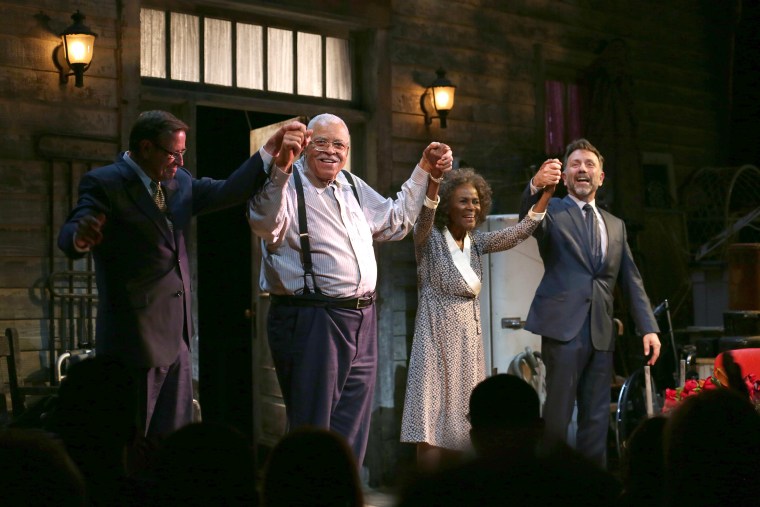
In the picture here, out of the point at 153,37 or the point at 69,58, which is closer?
the point at 69,58

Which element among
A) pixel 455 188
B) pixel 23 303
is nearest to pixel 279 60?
pixel 455 188

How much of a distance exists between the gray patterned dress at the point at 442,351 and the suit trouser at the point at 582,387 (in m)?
0.41

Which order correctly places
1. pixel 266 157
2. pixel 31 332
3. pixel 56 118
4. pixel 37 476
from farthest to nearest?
pixel 56 118 < pixel 31 332 < pixel 266 157 < pixel 37 476

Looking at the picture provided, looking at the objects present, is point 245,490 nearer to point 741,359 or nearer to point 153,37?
point 741,359

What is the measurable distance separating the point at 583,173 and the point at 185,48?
7.89ft

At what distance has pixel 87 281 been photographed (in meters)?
5.21

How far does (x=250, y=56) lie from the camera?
6.13 m

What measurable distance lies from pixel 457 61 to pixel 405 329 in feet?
6.08

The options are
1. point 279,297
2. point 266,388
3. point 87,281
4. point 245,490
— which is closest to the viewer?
point 245,490

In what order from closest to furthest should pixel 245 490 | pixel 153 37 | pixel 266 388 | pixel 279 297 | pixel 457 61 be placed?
pixel 245 490
pixel 279 297
pixel 153 37
pixel 266 388
pixel 457 61

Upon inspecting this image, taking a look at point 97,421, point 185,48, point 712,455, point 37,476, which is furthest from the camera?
point 185,48

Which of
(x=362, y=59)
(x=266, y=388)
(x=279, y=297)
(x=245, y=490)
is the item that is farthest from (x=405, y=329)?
(x=245, y=490)

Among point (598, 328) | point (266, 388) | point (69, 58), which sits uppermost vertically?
point (69, 58)

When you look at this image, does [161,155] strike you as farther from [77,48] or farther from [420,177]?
[77,48]
